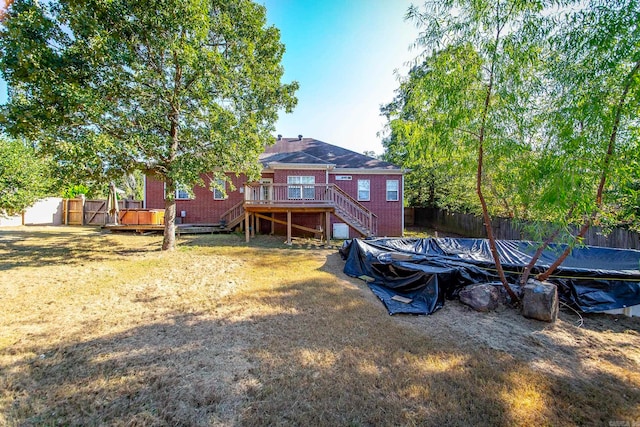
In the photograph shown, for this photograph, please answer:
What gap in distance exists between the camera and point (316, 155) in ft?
50.9

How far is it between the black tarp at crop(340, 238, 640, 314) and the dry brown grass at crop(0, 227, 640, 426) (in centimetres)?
38

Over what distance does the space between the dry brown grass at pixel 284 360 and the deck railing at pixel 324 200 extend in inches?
216

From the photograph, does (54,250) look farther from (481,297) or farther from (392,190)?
(392,190)

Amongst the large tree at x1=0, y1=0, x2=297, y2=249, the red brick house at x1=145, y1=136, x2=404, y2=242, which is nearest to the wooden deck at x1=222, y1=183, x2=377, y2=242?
the red brick house at x1=145, y1=136, x2=404, y2=242

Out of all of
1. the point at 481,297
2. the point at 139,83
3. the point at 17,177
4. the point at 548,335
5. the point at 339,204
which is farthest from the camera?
the point at 17,177

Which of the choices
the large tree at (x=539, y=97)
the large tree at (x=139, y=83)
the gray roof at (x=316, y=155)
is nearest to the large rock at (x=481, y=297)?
the large tree at (x=539, y=97)

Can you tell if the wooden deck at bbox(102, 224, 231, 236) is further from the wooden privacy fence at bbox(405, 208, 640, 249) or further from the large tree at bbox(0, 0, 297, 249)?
the wooden privacy fence at bbox(405, 208, 640, 249)

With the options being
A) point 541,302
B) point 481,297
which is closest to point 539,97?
point 541,302

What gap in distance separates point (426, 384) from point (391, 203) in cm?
1201

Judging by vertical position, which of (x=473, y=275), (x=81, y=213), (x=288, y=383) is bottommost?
(x=288, y=383)

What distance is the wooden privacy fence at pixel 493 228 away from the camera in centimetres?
749

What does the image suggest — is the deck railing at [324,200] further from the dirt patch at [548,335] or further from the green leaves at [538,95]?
the green leaves at [538,95]

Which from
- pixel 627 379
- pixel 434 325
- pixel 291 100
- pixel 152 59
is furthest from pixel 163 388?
pixel 291 100

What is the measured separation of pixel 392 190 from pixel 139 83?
37.9 ft
